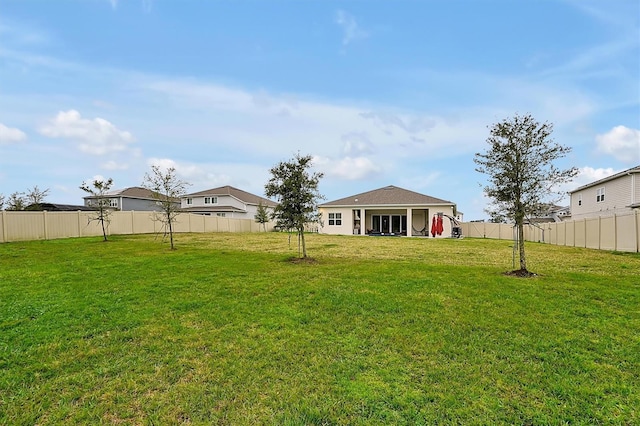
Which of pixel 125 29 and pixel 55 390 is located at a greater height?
pixel 125 29

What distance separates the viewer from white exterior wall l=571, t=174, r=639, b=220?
21.1m

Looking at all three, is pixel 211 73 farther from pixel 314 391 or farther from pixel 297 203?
pixel 314 391

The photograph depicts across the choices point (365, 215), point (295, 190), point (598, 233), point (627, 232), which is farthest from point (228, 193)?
point (627, 232)

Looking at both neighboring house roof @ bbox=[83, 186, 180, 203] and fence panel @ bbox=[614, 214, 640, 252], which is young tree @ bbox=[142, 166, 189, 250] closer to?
fence panel @ bbox=[614, 214, 640, 252]

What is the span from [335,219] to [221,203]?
1754 centimetres

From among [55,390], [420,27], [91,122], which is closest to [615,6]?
[420,27]

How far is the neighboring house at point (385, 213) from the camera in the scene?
28250 millimetres

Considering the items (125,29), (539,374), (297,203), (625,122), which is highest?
(125,29)

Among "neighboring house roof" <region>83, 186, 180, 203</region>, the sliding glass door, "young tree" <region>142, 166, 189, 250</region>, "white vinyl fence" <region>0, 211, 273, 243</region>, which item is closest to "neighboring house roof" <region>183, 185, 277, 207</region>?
"neighboring house roof" <region>83, 186, 180, 203</region>

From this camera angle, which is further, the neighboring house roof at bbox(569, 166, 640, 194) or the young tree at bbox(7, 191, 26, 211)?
the young tree at bbox(7, 191, 26, 211)

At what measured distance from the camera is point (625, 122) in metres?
15.8

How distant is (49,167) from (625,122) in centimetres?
2952

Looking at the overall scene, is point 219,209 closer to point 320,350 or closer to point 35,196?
point 35,196

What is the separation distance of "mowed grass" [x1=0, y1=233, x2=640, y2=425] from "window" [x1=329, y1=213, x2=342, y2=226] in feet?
73.4
